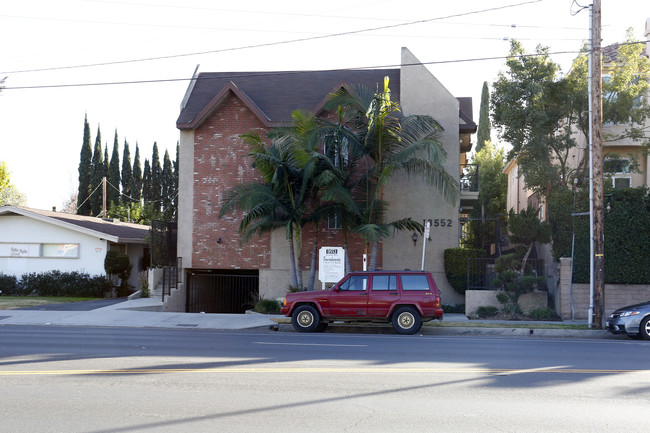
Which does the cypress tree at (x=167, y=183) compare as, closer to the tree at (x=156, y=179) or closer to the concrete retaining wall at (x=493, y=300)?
the tree at (x=156, y=179)

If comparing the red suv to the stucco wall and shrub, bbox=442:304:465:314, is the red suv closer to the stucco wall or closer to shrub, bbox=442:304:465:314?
shrub, bbox=442:304:465:314

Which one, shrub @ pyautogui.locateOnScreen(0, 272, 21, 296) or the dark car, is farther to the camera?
shrub @ pyautogui.locateOnScreen(0, 272, 21, 296)

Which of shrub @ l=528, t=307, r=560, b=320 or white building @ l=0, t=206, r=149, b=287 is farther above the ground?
white building @ l=0, t=206, r=149, b=287

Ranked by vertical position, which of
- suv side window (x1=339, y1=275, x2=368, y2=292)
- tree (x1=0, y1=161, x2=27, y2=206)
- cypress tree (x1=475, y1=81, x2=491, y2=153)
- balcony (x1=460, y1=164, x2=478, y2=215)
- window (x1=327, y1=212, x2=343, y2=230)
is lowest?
suv side window (x1=339, y1=275, x2=368, y2=292)

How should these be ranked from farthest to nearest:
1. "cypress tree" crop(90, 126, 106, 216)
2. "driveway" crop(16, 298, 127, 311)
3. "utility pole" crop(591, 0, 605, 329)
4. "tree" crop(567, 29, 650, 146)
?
"cypress tree" crop(90, 126, 106, 216) < "driveway" crop(16, 298, 127, 311) < "tree" crop(567, 29, 650, 146) < "utility pole" crop(591, 0, 605, 329)

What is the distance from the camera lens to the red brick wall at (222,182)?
24.9 metres

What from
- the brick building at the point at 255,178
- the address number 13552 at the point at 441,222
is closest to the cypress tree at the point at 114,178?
the brick building at the point at 255,178

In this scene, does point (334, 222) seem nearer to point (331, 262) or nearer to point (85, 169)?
point (331, 262)

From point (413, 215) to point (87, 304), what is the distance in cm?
1315

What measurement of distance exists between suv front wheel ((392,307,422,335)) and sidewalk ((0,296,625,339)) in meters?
0.91

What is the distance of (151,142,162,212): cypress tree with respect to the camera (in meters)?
53.4

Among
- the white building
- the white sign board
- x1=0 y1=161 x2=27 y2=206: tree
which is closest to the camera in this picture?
the white sign board

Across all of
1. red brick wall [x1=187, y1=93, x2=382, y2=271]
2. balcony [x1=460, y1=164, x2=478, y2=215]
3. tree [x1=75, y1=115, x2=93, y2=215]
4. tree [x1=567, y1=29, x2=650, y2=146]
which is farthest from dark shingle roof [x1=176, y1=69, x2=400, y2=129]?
tree [x1=75, y1=115, x2=93, y2=215]

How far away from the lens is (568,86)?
21.7 meters
